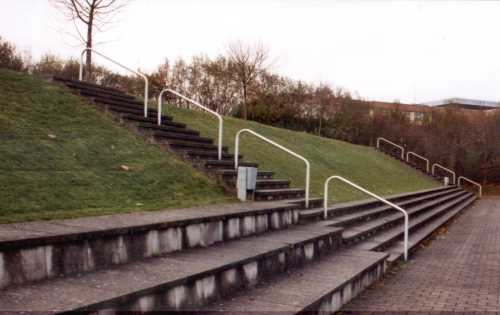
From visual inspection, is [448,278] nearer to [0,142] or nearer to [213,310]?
[213,310]

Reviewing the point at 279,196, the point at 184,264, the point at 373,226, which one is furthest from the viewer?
the point at 373,226

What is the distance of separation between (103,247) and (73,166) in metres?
3.39

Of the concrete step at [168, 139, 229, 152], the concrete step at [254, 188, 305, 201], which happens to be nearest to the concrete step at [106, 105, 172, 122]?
the concrete step at [168, 139, 229, 152]

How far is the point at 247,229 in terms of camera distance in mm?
6453

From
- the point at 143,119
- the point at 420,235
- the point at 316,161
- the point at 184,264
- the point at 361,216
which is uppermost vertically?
the point at 143,119

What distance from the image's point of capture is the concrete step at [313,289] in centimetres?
430

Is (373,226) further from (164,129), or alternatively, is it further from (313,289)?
(164,129)

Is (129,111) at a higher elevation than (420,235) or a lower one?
higher

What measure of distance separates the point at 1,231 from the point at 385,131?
32.8m

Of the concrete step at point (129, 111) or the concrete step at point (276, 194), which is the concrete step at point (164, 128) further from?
the concrete step at point (276, 194)

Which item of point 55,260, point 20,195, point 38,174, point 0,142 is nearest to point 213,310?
point 55,260

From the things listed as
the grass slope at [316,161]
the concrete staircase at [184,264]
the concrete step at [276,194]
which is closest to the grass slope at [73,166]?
the concrete step at [276,194]

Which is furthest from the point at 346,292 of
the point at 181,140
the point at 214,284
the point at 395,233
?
the point at 181,140

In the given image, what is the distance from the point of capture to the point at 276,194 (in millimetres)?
8984
